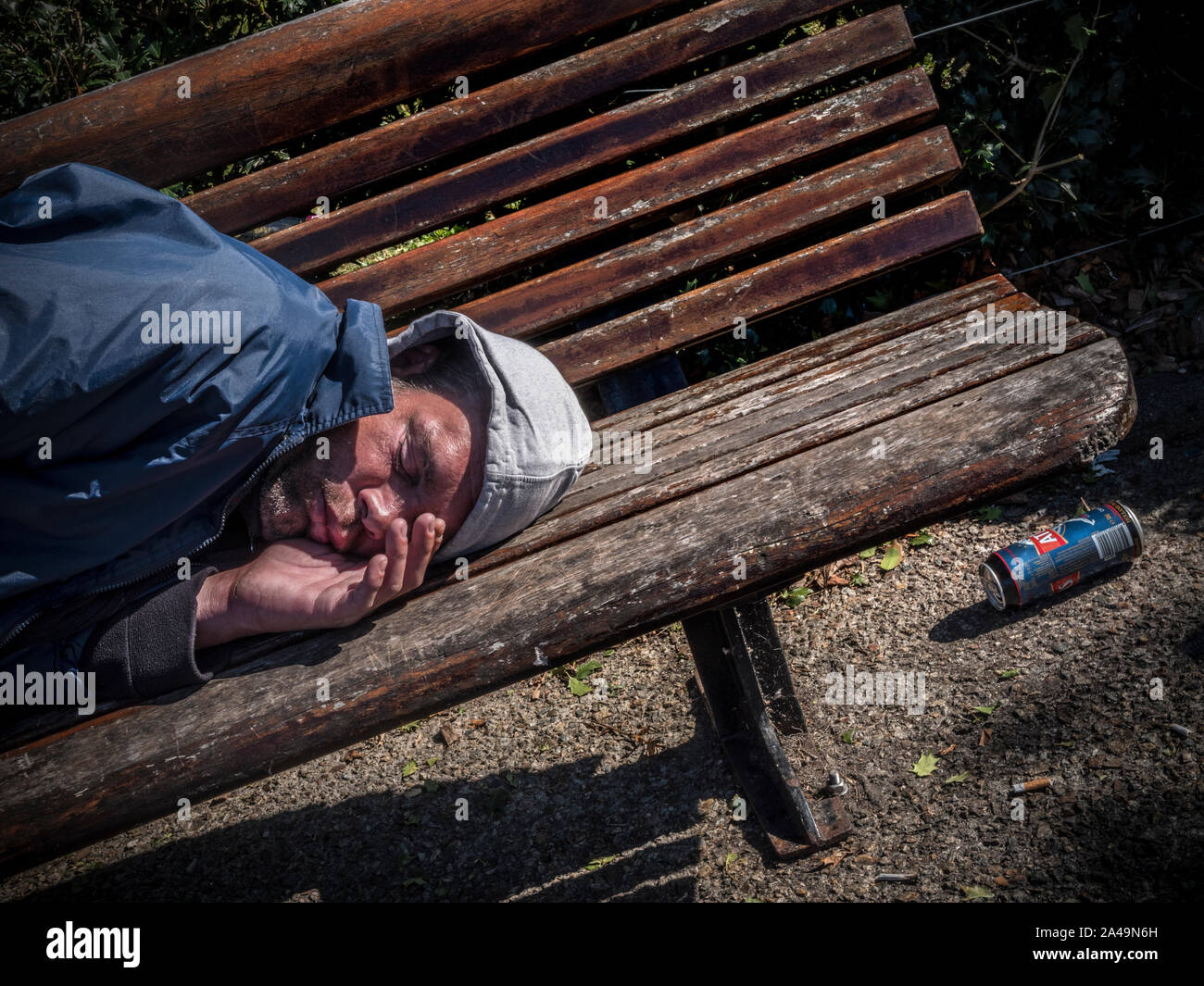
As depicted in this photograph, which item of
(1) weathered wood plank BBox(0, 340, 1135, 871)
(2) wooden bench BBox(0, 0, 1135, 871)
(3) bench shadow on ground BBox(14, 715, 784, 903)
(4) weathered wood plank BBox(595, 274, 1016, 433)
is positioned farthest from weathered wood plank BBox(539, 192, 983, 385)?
(3) bench shadow on ground BBox(14, 715, 784, 903)

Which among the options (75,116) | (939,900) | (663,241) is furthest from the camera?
(663,241)

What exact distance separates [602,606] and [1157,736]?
1.68 meters

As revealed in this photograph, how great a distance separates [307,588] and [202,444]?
40cm

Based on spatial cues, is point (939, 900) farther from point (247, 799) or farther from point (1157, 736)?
point (247, 799)

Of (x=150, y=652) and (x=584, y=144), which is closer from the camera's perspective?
(x=150, y=652)

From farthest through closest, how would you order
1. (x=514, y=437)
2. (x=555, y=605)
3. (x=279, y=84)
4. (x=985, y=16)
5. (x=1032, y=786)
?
(x=985, y=16)
(x=279, y=84)
(x=1032, y=786)
(x=514, y=437)
(x=555, y=605)

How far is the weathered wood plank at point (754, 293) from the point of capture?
9.39 feet

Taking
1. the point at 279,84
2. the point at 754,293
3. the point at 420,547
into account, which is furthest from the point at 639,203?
the point at 420,547

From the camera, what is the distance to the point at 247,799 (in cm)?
299

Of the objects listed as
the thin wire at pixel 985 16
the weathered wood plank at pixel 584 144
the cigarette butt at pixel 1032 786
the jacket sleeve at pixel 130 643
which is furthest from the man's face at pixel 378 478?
the thin wire at pixel 985 16

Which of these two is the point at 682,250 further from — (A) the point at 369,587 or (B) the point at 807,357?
(A) the point at 369,587

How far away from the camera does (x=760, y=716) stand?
8.18ft

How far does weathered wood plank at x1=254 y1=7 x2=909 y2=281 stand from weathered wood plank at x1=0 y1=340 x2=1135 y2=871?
134cm
